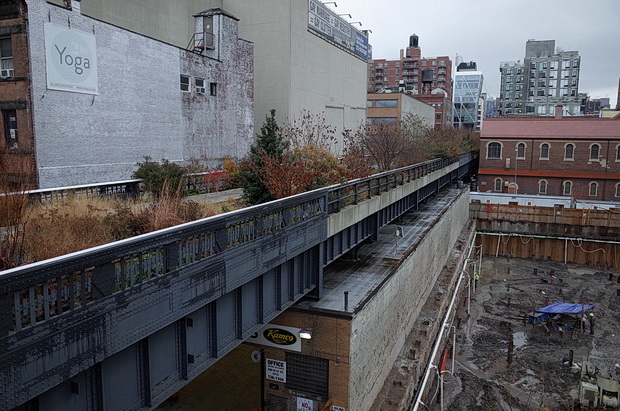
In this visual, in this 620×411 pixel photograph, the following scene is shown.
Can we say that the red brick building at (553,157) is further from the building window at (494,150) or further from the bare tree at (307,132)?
the bare tree at (307,132)

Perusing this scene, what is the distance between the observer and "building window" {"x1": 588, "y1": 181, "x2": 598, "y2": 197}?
52.6 metres

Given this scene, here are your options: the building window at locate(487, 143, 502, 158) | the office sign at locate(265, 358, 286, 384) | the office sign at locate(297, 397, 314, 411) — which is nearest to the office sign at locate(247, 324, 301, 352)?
the office sign at locate(265, 358, 286, 384)

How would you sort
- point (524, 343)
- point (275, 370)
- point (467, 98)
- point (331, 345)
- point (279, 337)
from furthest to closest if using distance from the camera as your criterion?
point (467, 98)
point (524, 343)
point (275, 370)
point (279, 337)
point (331, 345)

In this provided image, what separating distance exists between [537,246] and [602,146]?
16.7 meters

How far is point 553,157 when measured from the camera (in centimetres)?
5397

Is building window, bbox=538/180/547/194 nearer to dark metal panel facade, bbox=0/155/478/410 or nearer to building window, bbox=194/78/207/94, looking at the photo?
building window, bbox=194/78/207/94

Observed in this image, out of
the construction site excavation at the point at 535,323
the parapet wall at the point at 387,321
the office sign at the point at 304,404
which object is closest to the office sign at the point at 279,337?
the office sign at the point at 304,404

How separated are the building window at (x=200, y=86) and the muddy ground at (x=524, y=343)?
66.3 feet

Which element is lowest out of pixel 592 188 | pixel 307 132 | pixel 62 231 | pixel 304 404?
pixel 304 404

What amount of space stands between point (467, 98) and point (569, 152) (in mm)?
83365

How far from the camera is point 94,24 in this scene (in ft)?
67.7

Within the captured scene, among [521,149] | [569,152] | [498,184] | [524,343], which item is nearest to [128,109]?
[524,343]

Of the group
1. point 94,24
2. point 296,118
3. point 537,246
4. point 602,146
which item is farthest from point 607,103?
point 94,24

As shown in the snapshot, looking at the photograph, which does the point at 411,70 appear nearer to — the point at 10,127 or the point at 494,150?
the point at 494,150
